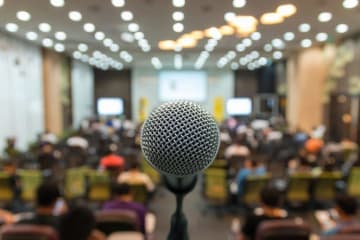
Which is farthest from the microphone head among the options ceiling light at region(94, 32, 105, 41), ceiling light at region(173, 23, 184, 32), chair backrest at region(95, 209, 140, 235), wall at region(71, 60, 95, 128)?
wall at region(71, 60, 95, 128)

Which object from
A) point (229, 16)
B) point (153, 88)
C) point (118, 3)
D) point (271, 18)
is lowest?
point (271, 18)

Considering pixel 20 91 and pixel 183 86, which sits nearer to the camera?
pixel 20 91

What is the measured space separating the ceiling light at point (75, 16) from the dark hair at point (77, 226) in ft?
8.20

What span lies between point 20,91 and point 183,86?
11455 millimetres

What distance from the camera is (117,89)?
76.2 feet

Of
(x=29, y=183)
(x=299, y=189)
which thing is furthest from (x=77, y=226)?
(x=299, y=189)

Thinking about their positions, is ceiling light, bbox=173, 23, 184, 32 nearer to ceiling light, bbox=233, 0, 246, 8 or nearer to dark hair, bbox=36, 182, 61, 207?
ceiling light, bbox=233, 0, 246, 8

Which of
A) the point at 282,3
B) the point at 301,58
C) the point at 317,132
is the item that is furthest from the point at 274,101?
the point at 282,3

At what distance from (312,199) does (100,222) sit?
445 centimetres

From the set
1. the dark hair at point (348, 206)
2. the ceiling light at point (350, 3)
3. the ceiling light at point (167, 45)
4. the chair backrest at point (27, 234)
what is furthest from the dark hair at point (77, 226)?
the ceiling light at point (350, 3)

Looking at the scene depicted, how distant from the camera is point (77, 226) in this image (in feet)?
10.4

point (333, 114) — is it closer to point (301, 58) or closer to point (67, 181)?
point (301, 58)

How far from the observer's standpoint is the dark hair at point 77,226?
3.16m

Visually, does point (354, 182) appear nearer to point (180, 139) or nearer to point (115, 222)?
point (115, 222)
